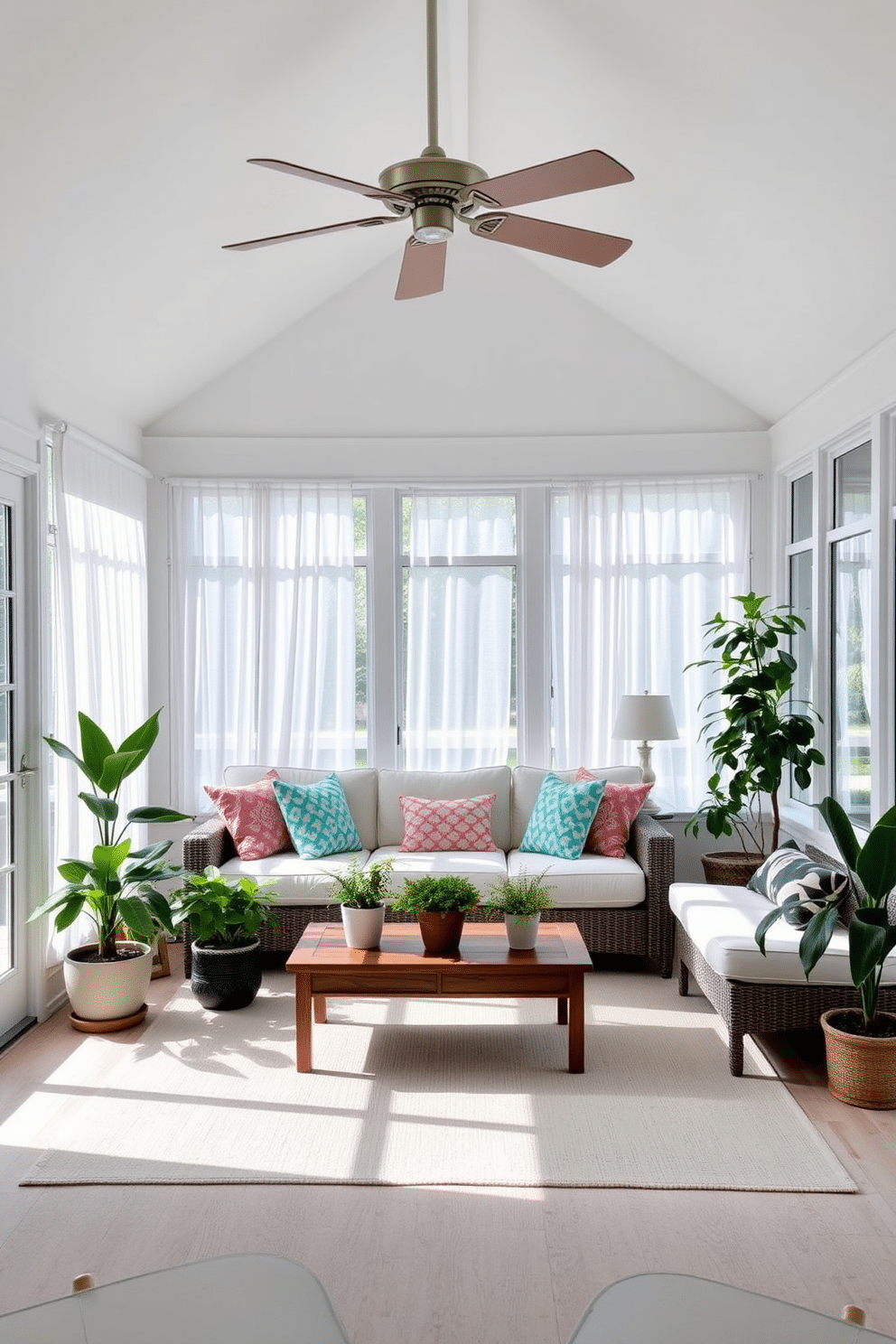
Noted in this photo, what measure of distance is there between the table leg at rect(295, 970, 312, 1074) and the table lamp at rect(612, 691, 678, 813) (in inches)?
87.4

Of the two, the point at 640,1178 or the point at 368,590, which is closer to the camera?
the point at 640,1178

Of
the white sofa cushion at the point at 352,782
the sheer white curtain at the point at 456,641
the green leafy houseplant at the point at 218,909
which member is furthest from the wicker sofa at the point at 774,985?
the sheer white curtain at the point at 456,641

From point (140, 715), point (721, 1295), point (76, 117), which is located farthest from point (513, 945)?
point (76, 117)

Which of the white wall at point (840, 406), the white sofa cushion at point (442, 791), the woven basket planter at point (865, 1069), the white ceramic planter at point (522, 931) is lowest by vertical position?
the woven basket planter at point (865, 1069)

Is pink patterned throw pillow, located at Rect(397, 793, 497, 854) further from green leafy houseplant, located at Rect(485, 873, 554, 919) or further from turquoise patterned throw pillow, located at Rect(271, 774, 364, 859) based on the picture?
green leafy houseplant, located at Rect(485, 873, 554, 919)

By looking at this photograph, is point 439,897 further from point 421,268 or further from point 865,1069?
point 421,268

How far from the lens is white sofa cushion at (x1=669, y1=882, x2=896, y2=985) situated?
364cm

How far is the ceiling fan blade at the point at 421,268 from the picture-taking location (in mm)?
3139

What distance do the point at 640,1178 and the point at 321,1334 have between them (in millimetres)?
1704

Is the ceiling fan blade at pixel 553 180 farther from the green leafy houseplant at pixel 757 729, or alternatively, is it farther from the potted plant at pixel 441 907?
the green leafy houseplant at pixel 757 729

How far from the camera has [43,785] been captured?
14.3ft

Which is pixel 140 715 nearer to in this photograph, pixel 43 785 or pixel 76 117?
pixel 43 785

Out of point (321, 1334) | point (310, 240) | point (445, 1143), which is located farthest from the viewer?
point (310, 240)

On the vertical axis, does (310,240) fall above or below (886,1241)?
above
